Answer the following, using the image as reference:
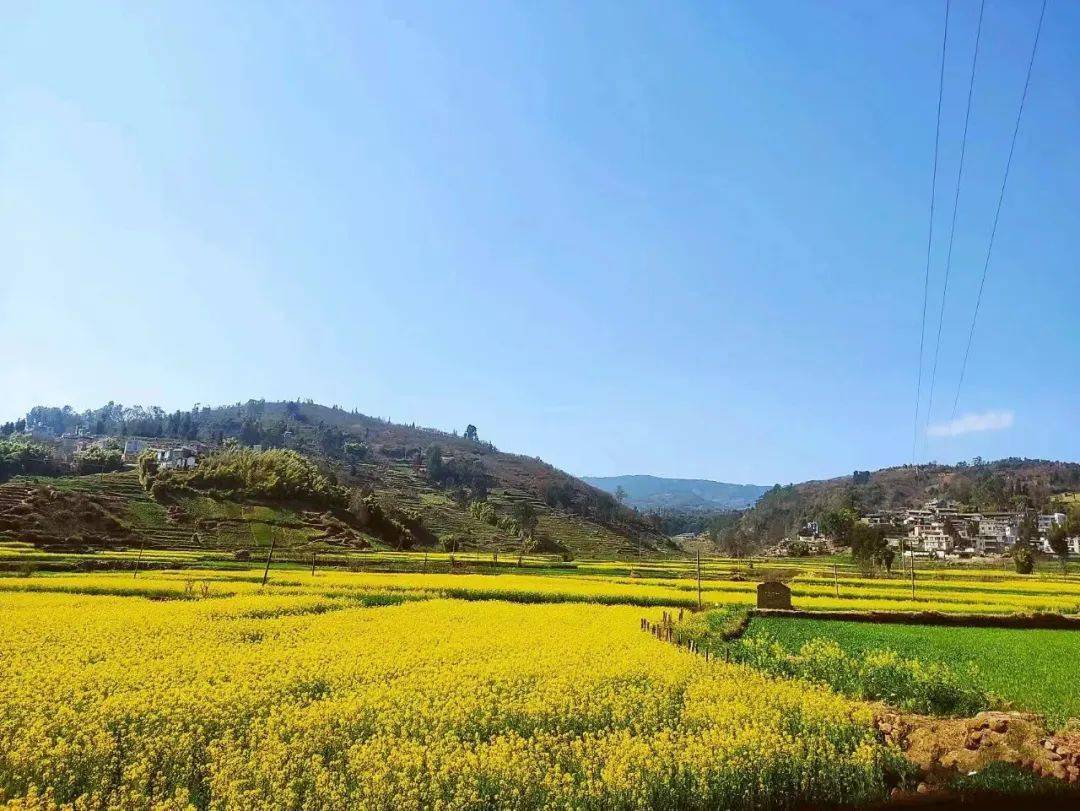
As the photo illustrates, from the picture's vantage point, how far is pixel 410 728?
1095cm

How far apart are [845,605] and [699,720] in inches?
1023

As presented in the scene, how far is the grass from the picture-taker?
1529cm

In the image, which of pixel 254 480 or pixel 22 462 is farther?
pixel 22 462

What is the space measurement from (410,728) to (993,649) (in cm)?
2006

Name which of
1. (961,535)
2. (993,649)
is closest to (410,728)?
(993,649)

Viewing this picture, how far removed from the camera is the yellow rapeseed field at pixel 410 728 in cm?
916

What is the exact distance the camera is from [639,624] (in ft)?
78.3

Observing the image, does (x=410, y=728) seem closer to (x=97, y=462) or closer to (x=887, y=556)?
(x=887, y=556)

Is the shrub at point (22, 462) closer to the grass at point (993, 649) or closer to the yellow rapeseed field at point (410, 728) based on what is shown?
the yellow rapeseed field at point (410, 728)

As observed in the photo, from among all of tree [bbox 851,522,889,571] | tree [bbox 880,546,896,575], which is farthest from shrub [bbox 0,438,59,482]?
tree [bbox 880,546,896,575]

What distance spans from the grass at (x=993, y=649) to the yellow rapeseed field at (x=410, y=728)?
5.55m

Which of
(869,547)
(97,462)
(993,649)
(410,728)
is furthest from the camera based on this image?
(97,462)

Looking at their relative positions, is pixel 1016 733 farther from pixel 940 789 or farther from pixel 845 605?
pixel 845 605

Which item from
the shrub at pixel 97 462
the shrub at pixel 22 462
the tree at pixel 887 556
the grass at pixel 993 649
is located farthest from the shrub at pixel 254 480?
the grass at pixel 993 649
